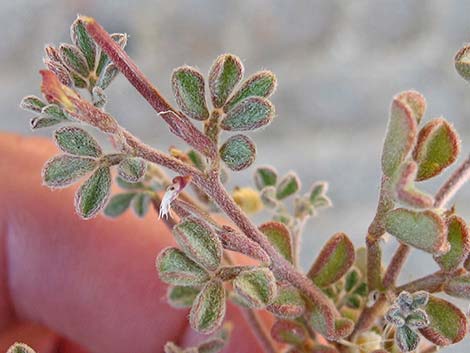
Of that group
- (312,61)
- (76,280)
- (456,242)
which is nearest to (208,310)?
(456,242)

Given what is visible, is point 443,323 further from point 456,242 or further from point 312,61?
point 312,61

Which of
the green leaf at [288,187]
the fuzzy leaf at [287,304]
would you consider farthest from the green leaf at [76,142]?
the green leaf at [288,187]

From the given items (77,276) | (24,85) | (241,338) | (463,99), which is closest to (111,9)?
(24,85)

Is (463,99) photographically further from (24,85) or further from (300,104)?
(24,85)

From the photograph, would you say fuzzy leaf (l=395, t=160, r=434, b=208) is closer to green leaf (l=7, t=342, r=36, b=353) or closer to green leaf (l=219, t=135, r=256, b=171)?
green leaf (l=219, t=135, r=256, b=171)

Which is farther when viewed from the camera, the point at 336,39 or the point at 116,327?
the point at 336,39

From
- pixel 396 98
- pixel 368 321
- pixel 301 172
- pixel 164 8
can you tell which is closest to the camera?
pixel 396 98

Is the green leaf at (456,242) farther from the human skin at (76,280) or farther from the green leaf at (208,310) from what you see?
the human skin at (76,280)

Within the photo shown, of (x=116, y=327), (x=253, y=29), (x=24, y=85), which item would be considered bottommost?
(x=116, y=327)
